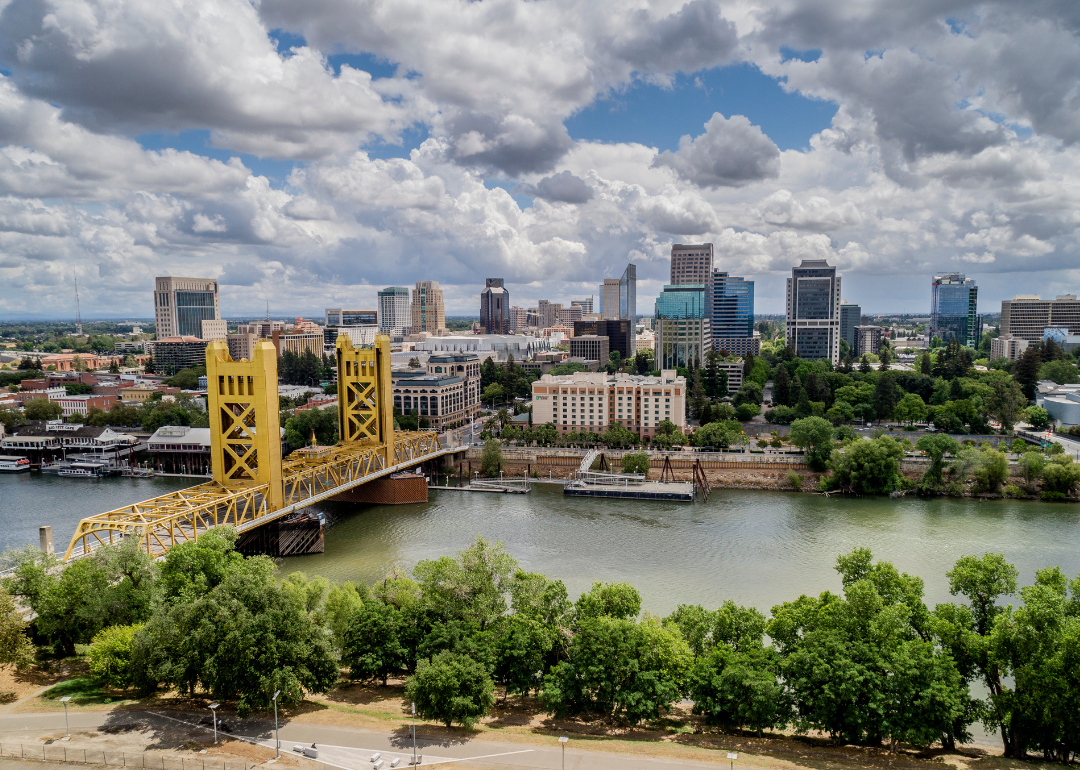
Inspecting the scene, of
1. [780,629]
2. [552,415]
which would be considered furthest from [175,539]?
[552,415]

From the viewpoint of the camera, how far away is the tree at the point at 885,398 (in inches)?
2108

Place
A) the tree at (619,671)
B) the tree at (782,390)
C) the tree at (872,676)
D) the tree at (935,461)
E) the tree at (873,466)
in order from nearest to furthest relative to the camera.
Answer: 1. the tree at (872,676)
2. the tree at (619,671)
3. the tree at (935,461)
4. the tree at (873,466)
5. the tree at (782,390)

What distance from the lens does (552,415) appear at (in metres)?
48.8

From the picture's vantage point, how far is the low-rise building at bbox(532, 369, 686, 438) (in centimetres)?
4719

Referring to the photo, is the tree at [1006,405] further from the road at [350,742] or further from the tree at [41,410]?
the tree at [41,410]

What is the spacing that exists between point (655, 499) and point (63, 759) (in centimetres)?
2860

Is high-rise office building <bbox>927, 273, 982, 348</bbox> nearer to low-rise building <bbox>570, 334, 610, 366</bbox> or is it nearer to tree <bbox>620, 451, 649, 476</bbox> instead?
low-rise building <bbox>570, 334, 610, 366</bbox>

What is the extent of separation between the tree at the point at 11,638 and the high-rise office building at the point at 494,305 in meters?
149

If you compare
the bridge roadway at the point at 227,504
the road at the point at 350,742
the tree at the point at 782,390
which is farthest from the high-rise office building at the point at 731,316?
the road at the point at 350,742

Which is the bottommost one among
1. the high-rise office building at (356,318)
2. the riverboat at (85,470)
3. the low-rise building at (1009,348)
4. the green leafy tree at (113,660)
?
the riverboat at (85,470)

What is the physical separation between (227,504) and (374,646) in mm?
11753

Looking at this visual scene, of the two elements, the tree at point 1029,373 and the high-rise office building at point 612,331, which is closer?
the tree at point 1029,373

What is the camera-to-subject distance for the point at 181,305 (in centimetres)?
12475

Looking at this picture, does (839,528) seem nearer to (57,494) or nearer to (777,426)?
(777,426)
